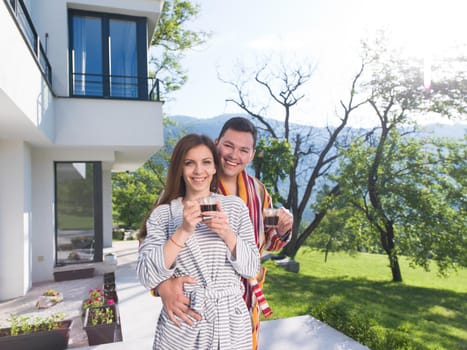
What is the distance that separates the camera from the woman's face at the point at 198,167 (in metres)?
1.47

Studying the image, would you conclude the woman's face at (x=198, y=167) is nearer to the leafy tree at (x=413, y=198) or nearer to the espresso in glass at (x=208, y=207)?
the espresso in glass at (x=208, y=207)

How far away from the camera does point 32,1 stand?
22.1ft

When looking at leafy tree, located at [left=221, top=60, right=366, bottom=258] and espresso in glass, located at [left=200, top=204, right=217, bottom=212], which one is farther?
leafy tree, located at [left=221, top=60, right=366, bottom=258]

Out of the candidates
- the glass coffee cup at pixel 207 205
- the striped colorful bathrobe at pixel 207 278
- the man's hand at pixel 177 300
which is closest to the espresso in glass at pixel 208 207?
the glass coffee cup at pixel 207 205

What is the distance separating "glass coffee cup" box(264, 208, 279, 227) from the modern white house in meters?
4.52

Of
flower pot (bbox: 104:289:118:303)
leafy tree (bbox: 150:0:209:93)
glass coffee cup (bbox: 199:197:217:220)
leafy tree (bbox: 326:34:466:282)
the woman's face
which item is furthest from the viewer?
leafy tree (bbox: 150:0:209:93)

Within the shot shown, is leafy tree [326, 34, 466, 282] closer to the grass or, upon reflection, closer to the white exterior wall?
the grass

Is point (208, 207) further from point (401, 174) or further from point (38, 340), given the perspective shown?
point (401, 174)

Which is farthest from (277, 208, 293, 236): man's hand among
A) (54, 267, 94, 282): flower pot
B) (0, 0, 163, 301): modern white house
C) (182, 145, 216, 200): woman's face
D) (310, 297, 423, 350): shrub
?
(54, 267, 94, 282): flower pot

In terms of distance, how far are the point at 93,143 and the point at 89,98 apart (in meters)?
0.80

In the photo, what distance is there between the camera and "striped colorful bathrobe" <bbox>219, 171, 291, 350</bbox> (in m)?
1.74

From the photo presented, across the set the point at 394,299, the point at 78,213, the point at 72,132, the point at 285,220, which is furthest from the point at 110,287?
the point at 394,299

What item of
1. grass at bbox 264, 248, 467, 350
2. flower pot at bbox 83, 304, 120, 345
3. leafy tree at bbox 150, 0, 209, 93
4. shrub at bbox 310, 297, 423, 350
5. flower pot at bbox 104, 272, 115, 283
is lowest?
grass at bbox 264, 248, 467, 350

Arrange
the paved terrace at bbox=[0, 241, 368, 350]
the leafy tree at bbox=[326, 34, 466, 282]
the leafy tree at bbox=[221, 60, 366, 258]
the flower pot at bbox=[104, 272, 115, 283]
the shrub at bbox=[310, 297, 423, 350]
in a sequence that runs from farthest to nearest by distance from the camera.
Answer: the leafy tree at bbox=[221, 60, 366, 258]
the leafy tree at bbox=[326, 34, 466, 282]
the flower pot at bbox=[104, 272, 115, 283]
the paved terrace at bbox=[0, 241, 368, 350]
the shrub at bbox=[310, 297, 423, 350]
